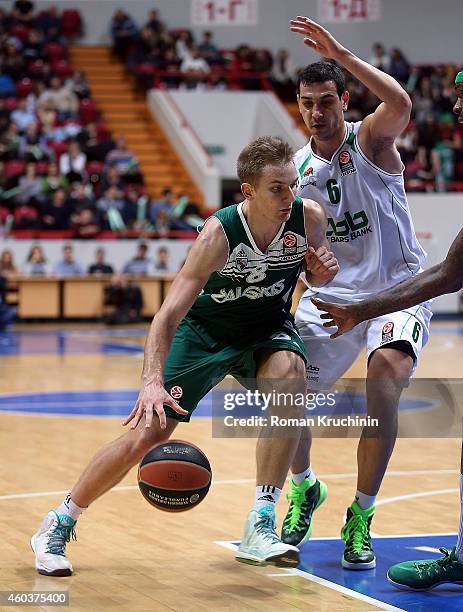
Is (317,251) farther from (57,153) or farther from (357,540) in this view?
(57,153)

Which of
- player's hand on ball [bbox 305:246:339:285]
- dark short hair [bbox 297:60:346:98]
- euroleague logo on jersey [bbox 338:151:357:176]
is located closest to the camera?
player's hand on ball [bbox 305:246:339:285]

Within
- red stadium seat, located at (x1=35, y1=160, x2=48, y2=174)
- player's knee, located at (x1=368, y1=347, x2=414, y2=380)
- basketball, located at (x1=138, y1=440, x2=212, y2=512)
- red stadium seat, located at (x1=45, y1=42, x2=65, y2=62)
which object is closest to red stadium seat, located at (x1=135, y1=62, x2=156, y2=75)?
red stadium seat, located at (x1=45, y1=42, x2=65, y2=62)

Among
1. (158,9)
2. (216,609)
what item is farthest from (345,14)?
(216,609)

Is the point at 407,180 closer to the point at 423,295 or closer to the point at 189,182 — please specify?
the point at 189,182

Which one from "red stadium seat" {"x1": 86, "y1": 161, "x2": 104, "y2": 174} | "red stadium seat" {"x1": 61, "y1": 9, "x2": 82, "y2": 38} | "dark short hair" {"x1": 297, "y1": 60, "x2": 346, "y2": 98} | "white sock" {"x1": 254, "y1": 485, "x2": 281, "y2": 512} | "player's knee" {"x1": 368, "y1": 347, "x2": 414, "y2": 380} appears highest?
"dark short hair" {"x1": 297, "y1": 60, "x2": 346, "y2": 98}

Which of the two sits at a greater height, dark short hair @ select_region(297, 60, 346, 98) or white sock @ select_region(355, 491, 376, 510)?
dark short hair @ select_region(297, 60, 346, 98)

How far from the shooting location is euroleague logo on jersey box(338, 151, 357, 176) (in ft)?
19.5

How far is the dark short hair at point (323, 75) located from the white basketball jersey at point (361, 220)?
0.97 feet

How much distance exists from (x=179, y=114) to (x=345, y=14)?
4.74m

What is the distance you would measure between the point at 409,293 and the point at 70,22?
23.4 metres

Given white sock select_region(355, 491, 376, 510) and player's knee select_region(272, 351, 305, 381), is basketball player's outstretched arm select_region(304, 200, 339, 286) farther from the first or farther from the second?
white sock select_region(355, 491, 376, 510)

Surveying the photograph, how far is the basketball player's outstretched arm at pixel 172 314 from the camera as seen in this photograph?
4871 mm

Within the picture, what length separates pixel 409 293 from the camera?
5.16m

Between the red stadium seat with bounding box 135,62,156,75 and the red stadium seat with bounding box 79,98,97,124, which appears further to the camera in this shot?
the red stadium seat with bounding box 135,62,156,75
